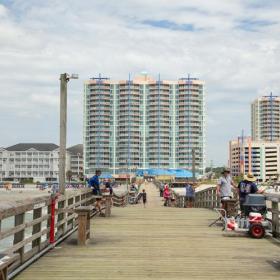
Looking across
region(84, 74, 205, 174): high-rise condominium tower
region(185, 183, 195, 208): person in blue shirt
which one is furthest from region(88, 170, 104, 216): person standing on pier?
region(84, 74, 205, 174): high-rise condominium tower

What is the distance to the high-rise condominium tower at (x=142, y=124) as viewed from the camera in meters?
165

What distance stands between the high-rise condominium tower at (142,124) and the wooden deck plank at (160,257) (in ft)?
497

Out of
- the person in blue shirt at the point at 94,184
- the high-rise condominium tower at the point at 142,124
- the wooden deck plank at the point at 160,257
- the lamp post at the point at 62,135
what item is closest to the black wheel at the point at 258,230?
the wooden deck plank at the point at 160,257

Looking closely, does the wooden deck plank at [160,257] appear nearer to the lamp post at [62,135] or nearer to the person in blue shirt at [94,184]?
the lamp post at [62,135]

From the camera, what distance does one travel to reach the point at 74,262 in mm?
8117

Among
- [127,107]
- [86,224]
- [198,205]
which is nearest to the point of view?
[86,224]

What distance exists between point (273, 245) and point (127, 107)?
15986 cm

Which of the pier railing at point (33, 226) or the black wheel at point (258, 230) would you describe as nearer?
the pier railing at point (33, 226)

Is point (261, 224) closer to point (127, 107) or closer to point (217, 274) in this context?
point (217, 274)

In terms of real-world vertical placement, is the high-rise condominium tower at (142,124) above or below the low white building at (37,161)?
above

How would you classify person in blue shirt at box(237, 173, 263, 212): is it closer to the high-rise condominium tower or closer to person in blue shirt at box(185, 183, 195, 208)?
person in blue shirt at box(185, 183, 195, 208)

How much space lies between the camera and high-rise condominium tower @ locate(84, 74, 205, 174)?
6491 inches

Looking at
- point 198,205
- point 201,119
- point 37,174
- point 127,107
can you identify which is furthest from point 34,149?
point 198,205

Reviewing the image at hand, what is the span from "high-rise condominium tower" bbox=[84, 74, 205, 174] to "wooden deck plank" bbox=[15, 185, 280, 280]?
151565 millimetres
